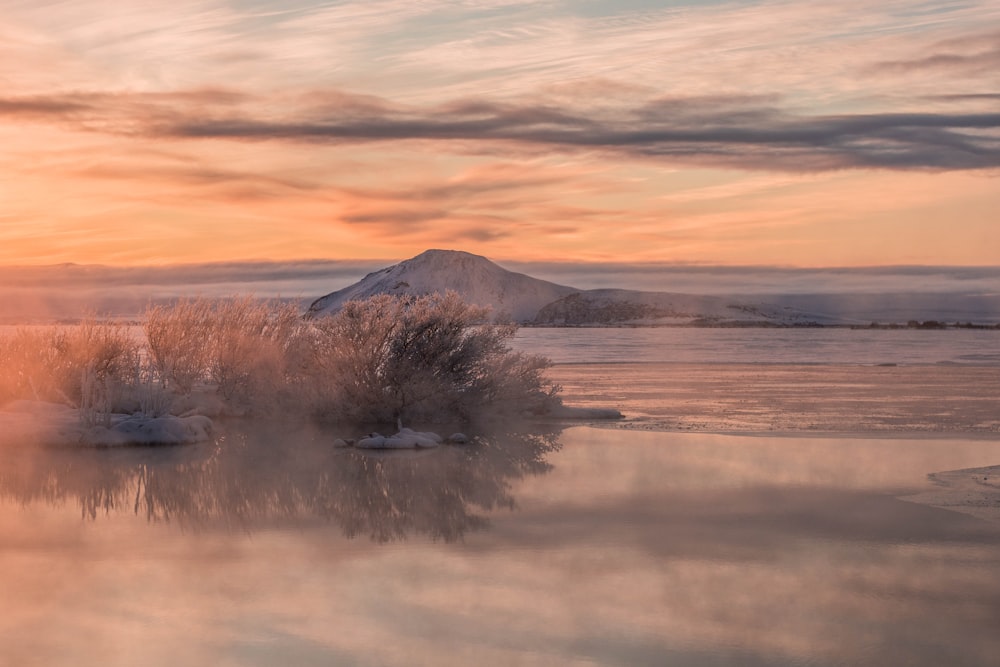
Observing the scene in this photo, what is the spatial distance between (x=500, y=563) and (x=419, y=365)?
37.7 feet

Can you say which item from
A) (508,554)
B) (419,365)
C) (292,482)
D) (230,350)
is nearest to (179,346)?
(230,350)

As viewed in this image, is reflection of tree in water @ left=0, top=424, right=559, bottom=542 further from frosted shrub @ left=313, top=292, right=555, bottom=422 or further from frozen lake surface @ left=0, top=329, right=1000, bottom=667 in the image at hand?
frosted shrub @ left=313, top=292, right=555, bottom=422

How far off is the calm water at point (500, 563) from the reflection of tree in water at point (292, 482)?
2.3 inches

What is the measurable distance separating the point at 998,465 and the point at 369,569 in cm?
841

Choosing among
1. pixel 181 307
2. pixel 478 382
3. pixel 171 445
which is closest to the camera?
pixel 171 445

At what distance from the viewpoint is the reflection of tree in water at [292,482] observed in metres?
10.2

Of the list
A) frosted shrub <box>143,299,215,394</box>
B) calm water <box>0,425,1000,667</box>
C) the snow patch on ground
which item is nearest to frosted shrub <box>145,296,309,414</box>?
frosted shrub <box>143,299,215,394</box>

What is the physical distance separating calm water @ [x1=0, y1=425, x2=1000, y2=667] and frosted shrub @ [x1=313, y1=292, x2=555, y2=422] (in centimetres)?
523

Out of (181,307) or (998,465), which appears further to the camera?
(181,307)

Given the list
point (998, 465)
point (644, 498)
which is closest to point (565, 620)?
point (644, 498)

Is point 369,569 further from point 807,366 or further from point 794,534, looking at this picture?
point 807,366

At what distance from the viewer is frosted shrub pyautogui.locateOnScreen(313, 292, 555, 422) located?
1900cm

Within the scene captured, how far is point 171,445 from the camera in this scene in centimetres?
1595

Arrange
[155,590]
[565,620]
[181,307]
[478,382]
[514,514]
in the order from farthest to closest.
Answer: [181,307] → [478,382] → [514,514] → [155,590] → [565,620]
